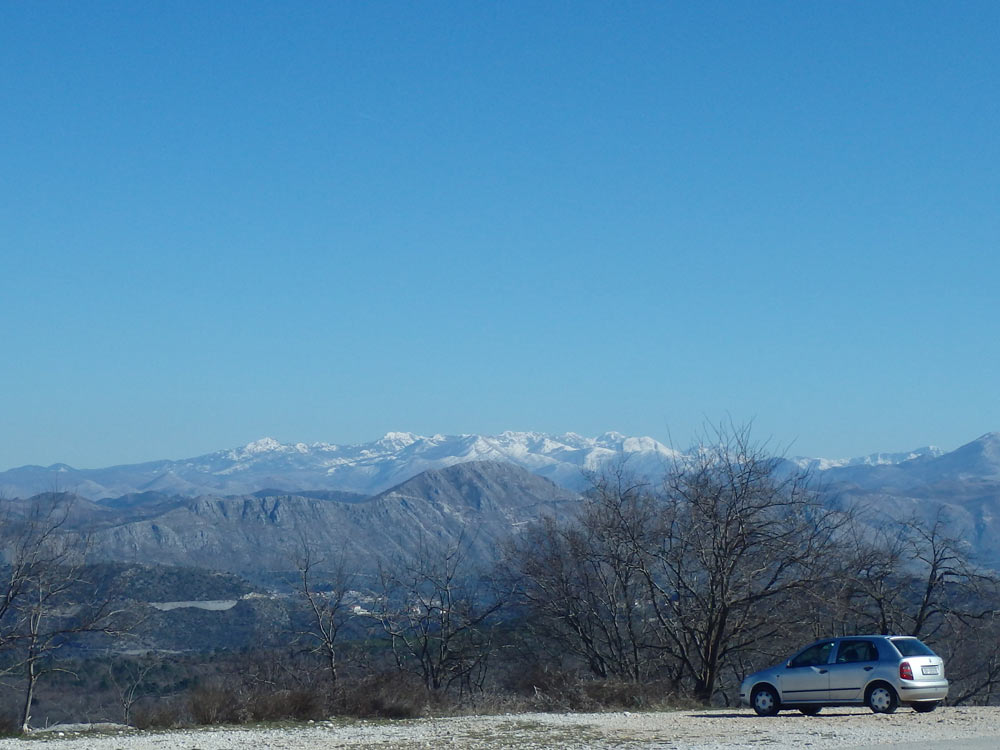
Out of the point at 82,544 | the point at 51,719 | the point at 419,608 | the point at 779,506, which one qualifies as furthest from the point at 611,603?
the point at 51,719

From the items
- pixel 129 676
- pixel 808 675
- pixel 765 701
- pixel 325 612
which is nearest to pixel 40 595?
pixel 325 612

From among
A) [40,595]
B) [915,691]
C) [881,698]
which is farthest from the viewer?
[40,595]

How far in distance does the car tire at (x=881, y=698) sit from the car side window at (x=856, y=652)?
0.49 metres

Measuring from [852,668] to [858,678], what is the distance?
0.19m

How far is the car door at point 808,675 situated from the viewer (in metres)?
18.8

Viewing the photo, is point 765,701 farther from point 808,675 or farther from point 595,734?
point 595,734

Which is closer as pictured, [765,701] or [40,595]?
[765,701]

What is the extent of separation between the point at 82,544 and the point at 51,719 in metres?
7.57

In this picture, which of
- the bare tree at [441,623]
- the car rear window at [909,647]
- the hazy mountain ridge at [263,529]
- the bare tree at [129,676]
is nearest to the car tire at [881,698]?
the car rear window at [909,647]

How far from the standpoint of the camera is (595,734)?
53.7ft

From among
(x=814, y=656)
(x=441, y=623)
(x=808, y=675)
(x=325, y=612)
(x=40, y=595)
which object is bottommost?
Result: (x=441, y=623)

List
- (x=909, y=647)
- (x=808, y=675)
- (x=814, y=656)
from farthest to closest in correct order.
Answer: (x=814, y=656) < (x=808, y=675) < (x=909, y=647)

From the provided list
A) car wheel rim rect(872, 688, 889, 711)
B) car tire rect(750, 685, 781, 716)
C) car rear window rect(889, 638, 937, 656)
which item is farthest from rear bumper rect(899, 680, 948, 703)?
car tire rect(750, 685, 781, 716)

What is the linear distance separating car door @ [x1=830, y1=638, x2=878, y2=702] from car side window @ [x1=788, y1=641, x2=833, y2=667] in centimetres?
19
